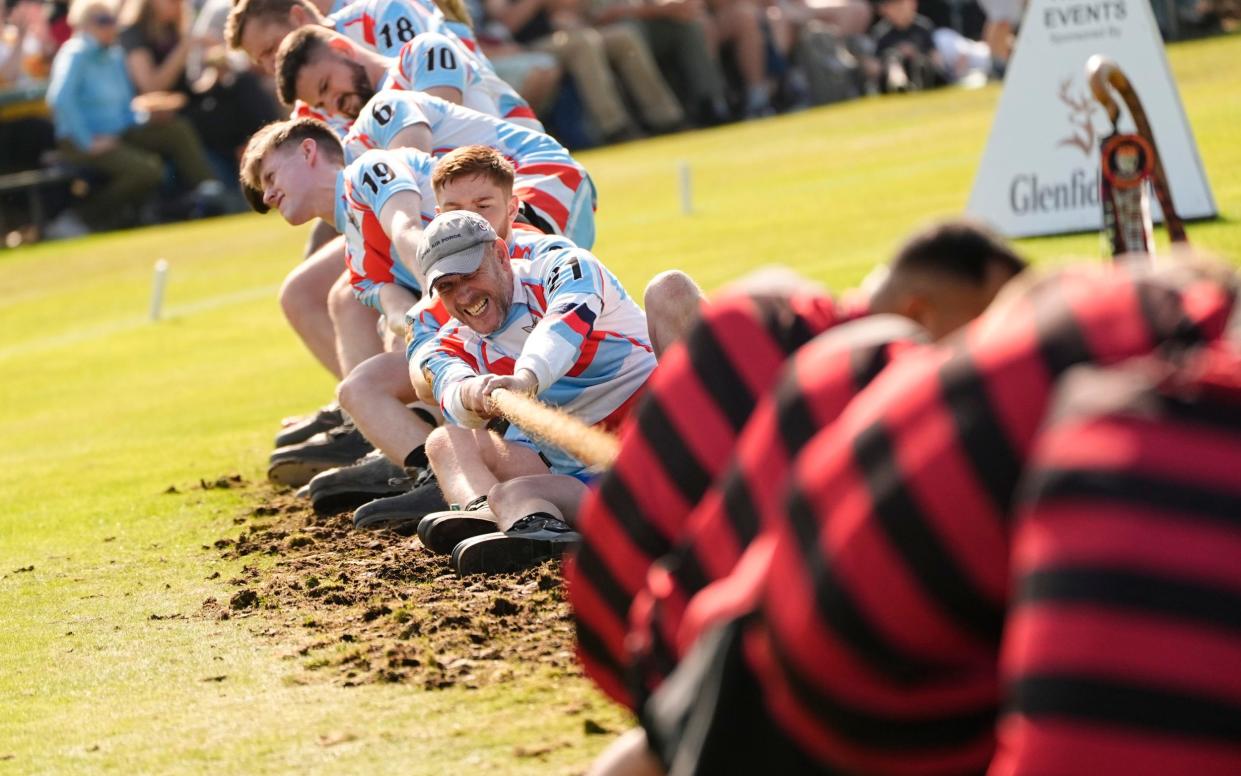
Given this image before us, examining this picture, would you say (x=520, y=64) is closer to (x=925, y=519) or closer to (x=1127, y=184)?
(x=1127, y=184)

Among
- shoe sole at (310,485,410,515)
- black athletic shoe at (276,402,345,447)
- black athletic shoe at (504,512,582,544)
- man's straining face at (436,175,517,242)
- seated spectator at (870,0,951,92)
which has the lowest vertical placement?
seated spectator at (870,0,951,92)

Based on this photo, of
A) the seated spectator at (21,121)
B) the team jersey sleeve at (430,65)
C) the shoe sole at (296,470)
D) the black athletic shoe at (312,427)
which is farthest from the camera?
the seated spectator at (21,121)

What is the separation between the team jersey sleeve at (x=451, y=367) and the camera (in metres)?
5.58

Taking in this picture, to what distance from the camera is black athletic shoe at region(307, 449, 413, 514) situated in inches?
264

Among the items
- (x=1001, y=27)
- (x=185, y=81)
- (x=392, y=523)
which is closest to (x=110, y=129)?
(x=185, y=81)

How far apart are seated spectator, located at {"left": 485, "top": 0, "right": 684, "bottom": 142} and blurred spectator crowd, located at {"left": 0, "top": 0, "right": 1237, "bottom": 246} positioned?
0.8 inches

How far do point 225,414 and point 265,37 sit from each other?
2392 millimetres

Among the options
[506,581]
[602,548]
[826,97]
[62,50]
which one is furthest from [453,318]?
[826,97]

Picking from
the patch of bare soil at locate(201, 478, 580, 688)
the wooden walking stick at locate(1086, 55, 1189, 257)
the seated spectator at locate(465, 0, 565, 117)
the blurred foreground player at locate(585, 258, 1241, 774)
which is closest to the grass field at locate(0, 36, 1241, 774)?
the patch of bare soil at locate(201, 478, 580, 688)

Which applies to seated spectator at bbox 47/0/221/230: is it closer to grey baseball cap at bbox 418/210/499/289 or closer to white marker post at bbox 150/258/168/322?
white marker post at bbox 150/258/168/322

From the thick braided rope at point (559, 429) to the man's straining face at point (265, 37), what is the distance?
3.10 meters

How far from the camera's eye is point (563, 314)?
5531 mm

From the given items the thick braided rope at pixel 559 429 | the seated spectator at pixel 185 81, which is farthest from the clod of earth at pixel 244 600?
the seated spectator at pixel 185 81

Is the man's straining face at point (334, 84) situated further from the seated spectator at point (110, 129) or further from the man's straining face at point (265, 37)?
the seated spectator at point (110, 129)
